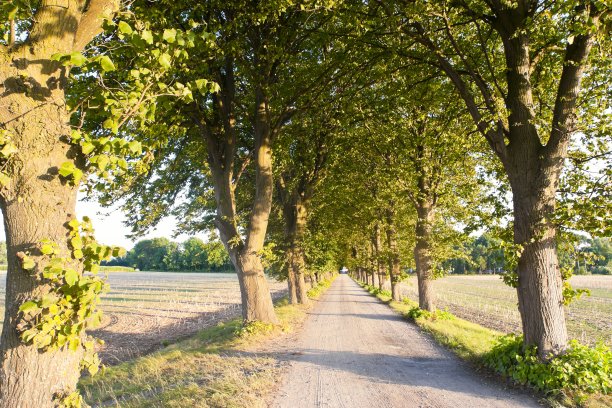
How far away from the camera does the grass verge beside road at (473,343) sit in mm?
5613

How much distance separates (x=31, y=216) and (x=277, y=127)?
9.85 meters

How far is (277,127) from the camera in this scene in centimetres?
1265

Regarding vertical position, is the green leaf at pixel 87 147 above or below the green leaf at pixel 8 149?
above

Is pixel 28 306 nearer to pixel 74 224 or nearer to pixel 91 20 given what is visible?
pixel 74 224

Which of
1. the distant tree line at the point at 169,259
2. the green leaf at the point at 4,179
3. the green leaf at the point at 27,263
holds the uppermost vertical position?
the green leaf at the point at 4,179

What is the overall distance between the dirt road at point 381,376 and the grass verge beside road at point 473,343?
0.33 metres

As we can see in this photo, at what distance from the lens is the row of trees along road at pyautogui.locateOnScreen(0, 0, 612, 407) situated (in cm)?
328

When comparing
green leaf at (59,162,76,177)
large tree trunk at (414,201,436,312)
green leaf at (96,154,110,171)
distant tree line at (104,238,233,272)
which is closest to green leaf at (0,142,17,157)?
green leaf at (59,162,76,177)

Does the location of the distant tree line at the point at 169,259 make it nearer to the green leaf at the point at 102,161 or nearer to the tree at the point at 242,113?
the tree at the point at 242,113

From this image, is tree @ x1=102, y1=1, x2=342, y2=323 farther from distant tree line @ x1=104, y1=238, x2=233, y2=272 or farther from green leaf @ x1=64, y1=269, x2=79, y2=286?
distant tree line @ x1=104, y1=238, x2=233, y2=272

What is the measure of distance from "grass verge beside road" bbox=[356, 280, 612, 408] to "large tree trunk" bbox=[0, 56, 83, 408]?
6689 mm

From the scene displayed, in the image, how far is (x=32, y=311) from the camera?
3.11 meters

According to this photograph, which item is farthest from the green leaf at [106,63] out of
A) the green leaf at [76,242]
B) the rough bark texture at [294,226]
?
the rough bark texture at [294,226]

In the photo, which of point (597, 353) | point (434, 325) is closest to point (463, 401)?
point (597, 353)
